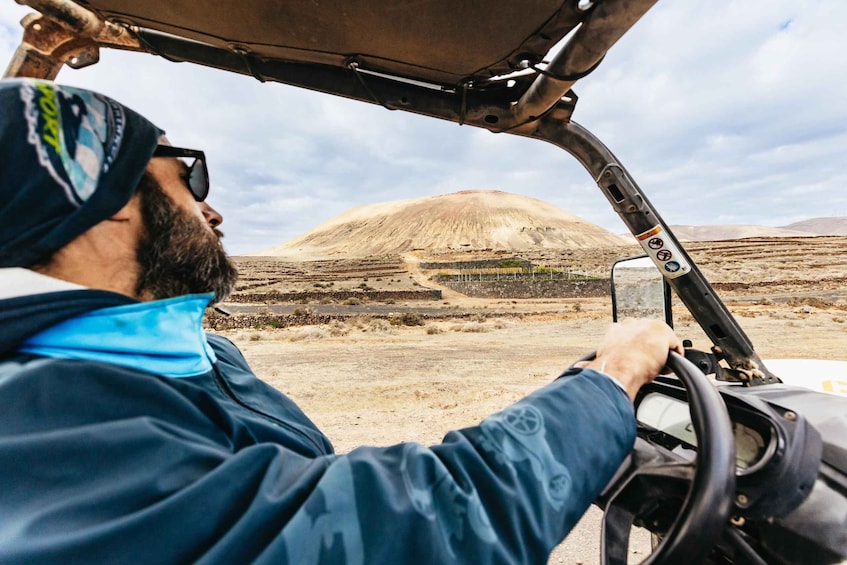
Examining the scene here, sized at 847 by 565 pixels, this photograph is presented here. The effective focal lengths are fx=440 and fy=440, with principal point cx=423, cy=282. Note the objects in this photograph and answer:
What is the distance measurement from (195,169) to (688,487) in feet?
6.04

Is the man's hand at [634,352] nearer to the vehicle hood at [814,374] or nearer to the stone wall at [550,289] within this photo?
the vehicle hood at [814,374]

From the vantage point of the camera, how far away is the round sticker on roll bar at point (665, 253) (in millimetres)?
2500

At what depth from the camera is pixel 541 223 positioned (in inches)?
5359

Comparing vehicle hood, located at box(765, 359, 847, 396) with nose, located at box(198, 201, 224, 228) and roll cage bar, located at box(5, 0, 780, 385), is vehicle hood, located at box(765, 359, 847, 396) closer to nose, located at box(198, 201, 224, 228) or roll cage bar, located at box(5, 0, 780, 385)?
roll cage bar, located at box(5, 0, 780, 385)

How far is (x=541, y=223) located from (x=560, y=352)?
128086mm

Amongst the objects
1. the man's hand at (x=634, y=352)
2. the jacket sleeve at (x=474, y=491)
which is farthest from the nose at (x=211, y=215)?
the man's hand at (x=634, y=352)

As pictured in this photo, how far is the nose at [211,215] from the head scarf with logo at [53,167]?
0.56m

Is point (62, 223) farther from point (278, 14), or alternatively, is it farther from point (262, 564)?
point (278, 14)

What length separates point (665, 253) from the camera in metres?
2.52

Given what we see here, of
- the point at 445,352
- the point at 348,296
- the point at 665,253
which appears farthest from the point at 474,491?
the point at 348,296

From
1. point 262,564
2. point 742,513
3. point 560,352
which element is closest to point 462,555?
point 262,564

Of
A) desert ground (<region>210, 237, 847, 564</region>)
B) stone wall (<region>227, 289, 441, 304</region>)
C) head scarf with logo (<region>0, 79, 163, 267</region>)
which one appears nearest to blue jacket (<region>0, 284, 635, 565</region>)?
head scarf with logo (<region>0, 79, 163, 267</region>)

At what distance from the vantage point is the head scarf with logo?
0.94 m

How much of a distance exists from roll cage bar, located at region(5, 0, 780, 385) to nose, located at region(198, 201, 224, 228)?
90 centimetres
